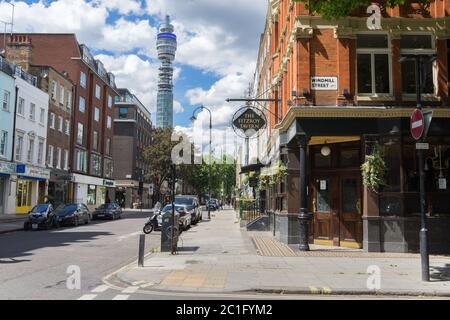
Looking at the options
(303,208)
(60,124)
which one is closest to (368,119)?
(303,208)

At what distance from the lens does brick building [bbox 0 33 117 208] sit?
2021 inches

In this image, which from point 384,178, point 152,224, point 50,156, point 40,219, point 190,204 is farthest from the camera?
point 50,156

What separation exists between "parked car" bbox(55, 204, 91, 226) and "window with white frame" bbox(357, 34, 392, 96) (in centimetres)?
1987

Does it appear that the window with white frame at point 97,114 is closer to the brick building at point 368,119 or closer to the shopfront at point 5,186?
the shopfront at point 5,186

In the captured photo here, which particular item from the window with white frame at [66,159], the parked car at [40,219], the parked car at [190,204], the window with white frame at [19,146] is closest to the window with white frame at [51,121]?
the window with white frame at [66,159]

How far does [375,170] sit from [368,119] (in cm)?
174

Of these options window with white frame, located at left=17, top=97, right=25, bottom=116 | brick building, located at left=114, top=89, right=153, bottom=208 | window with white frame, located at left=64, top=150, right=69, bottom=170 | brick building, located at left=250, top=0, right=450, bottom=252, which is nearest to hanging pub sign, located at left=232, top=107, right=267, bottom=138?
brick building, located at left=250, top=0, right=450, bottom=252

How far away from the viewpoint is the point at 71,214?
29.0 metres

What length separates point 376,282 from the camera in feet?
32.3

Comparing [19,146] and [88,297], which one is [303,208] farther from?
[19,146]

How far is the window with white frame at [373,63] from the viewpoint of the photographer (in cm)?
1608

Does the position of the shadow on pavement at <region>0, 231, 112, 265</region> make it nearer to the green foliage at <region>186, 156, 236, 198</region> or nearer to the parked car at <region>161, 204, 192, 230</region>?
the parked car at <region>161, 204, 192, 230</region>

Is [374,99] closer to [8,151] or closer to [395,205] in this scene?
[395,205]
